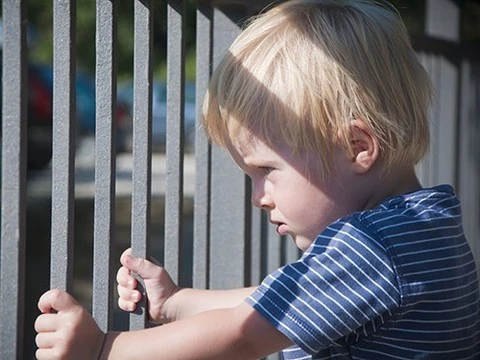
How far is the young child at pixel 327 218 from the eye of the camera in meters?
1.73

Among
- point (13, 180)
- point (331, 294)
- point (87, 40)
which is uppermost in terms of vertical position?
point (87, 40)

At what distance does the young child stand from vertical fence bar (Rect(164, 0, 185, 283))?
0.16 meters

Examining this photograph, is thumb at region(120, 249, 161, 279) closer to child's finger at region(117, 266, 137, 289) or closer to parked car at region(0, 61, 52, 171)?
child's finger at region(117, 266, 137, 289)

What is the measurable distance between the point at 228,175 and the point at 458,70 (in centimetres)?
204

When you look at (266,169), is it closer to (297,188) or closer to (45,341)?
(297,188)

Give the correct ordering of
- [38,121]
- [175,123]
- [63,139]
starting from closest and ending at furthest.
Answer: [63,139] < [175,123] < [38,121]

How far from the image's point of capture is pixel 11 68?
1897 millimetres

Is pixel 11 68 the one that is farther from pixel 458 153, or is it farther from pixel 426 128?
pixel 458 153

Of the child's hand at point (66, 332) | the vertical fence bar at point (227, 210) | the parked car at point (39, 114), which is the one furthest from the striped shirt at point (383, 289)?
the parked car at point (39, 114)

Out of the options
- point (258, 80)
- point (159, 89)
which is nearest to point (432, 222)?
point (258, 80)

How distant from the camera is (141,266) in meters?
2.05

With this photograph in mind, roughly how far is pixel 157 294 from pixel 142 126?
0.36 meters

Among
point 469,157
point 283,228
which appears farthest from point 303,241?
point 469,157

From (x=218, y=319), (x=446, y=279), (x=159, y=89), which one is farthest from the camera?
(x=159, y=89)
